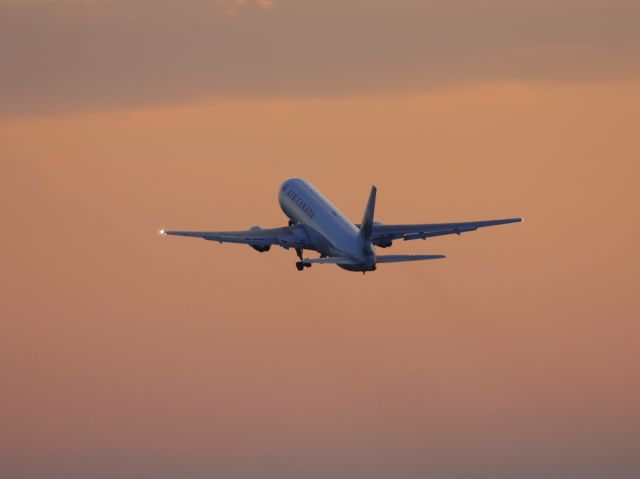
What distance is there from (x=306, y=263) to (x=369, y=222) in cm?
651

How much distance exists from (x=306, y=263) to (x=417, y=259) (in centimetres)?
1248

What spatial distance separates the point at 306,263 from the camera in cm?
19962

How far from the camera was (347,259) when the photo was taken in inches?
7840

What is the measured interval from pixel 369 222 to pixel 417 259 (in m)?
9.93

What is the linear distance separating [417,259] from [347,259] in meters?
9.72

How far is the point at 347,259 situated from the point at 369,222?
12.5 ft

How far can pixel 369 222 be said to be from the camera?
656ft

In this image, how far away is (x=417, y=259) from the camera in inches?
7530
